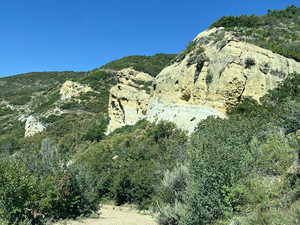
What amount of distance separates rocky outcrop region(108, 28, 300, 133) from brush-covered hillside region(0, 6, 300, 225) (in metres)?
0.09

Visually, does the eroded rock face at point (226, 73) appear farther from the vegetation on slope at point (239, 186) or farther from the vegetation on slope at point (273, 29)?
the vegetation on slope at point (239, 186)

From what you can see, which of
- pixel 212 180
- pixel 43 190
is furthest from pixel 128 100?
pixel 212 180

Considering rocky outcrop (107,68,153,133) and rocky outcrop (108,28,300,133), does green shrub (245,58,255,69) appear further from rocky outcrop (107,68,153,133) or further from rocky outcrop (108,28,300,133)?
rocky outcrop (107,68,153,133)

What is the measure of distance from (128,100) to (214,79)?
13.1 m

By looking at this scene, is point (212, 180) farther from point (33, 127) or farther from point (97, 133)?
point (33, 127)

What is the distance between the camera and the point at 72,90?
182 feet

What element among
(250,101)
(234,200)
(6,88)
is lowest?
(234,200)

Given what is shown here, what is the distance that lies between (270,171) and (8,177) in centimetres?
714

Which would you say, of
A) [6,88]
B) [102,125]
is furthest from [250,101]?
[6,88]

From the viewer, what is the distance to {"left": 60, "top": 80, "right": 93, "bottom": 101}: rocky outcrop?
178 ft

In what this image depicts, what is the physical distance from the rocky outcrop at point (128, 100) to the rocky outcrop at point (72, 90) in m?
18.1

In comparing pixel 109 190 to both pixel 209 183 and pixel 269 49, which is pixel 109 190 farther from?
pixel 269 49

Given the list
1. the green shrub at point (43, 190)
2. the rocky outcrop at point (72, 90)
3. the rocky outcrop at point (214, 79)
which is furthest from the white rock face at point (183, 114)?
the rocky outcrop at point (72, 90)

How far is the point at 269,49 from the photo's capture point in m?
24.2
